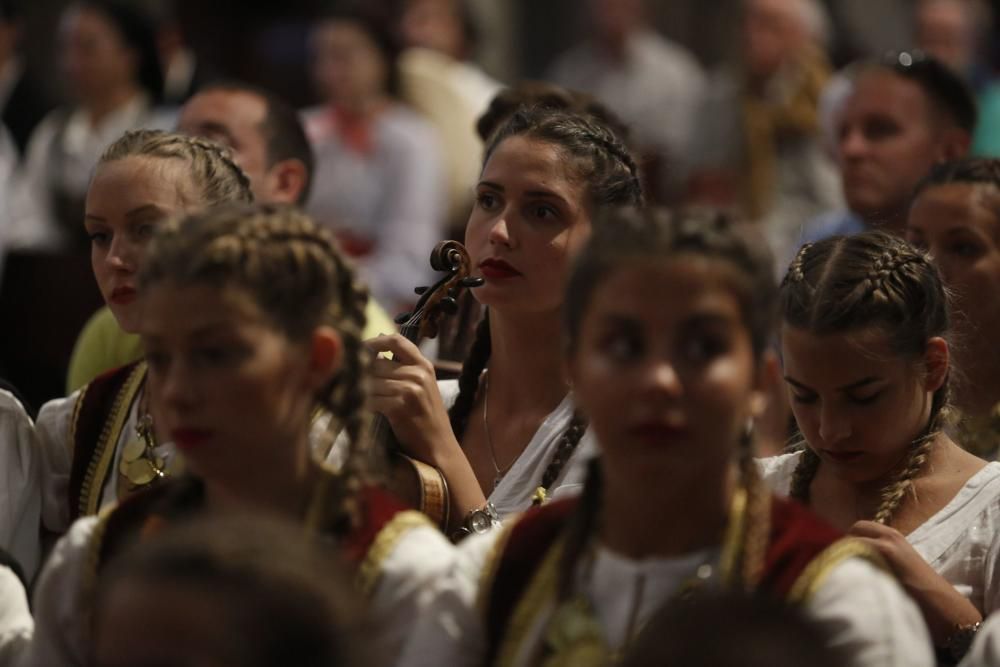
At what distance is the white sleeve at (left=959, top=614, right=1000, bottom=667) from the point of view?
237 centimetres

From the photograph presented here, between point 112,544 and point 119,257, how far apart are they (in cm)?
88

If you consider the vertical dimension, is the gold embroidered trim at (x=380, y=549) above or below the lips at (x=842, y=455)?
above

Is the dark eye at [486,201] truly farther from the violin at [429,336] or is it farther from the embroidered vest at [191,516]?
the embroidered vest at [191,516]

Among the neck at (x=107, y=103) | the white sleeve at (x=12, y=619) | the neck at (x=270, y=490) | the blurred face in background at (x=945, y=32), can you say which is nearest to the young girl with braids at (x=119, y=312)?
the white sleeve at (x=12, y=619)

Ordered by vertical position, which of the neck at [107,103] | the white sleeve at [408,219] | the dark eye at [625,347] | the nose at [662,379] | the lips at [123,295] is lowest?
the white sleeve at [408,219]

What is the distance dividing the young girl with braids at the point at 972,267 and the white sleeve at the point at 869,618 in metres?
1.32

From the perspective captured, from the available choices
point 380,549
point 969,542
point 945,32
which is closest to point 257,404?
point 380,549

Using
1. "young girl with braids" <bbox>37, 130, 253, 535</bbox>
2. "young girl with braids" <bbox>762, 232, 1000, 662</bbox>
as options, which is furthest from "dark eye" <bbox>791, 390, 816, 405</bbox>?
"young girl with braids" <bbox>37, 130, 253, 535</bbox>

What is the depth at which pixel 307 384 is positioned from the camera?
7.98 ft

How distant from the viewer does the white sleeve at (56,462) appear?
3.29m

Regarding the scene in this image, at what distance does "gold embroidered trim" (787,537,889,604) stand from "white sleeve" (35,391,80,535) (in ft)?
4.84

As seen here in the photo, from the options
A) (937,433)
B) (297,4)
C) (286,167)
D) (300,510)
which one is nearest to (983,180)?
(937,433)

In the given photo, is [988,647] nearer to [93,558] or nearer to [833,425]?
[833,425]

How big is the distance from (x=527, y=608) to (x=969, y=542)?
93 centimetres
